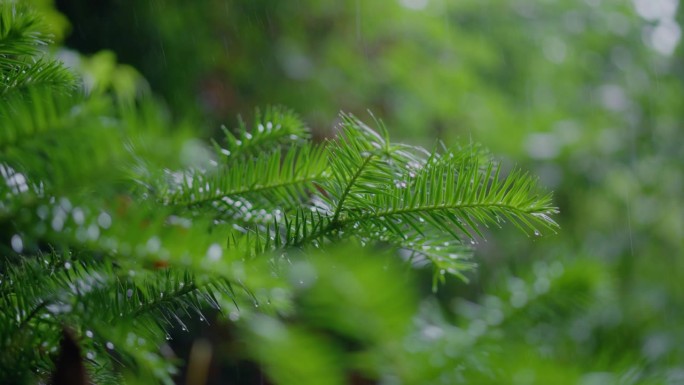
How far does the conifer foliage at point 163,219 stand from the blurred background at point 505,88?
73 centimetres

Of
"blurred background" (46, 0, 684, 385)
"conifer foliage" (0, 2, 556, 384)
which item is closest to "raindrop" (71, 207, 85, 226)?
"conifer foliage" (0, 2, 556, 384)

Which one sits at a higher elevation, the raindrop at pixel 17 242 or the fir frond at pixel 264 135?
the fir frond at pixel 264 135

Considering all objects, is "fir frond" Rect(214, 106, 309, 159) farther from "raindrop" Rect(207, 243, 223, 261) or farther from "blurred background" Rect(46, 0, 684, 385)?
"blurred background" Rect(46, 0, 684, 385)

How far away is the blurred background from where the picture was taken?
1.35m

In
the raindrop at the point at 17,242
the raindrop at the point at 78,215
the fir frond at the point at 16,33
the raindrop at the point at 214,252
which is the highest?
the fir frond at the point at 16,33

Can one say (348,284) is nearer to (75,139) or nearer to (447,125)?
(75,139)

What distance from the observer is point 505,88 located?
7.34 feet

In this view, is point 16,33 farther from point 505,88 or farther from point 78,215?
point 505,88

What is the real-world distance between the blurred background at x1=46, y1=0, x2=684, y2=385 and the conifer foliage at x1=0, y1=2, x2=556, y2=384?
73 centimetres

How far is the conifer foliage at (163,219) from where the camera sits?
34cm

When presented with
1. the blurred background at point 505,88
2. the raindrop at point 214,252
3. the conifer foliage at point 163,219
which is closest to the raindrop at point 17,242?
the conifer foliage at point 163,219

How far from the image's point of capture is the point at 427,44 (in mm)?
1935

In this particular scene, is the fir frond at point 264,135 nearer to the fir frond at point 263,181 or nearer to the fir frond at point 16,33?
the fir frond at point 263,181

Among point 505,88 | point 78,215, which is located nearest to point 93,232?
point 78,215
